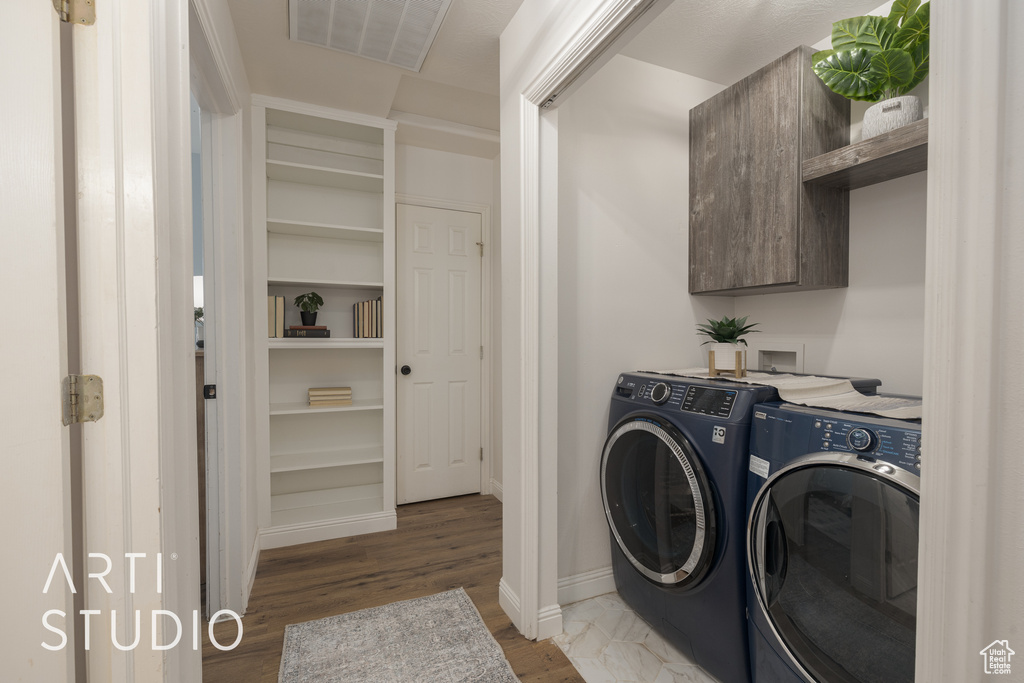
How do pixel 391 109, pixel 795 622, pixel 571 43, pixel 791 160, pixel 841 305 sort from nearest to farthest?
pixel 795 622 < pixel 571 43 < pixel 791 160 < pixel 841 305 < pixel 391 109

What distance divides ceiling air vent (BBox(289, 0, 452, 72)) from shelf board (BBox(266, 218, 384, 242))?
35.4 inches

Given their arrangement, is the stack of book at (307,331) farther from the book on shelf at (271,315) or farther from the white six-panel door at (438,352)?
the white six-panel door at (438,352)

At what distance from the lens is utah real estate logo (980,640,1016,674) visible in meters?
0.47

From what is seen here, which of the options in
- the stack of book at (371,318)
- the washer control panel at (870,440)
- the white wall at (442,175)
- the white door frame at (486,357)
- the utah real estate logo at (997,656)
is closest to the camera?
the utah real estate logo at (997,656)

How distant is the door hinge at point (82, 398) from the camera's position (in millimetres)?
856

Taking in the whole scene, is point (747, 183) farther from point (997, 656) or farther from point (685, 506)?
point (997, 656)

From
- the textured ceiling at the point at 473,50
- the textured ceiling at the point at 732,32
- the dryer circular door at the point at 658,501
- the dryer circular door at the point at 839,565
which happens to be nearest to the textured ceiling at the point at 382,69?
the textured ceiling at the point at 473,50

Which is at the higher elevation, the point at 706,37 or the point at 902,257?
the point at 706,37

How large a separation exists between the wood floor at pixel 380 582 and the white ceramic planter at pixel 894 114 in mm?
2188

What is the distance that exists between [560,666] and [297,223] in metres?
2.49

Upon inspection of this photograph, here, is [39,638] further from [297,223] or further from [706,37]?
[706,37]

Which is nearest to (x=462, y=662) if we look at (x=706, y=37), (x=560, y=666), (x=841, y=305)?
(x=560, y=666)

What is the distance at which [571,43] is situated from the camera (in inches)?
57.2

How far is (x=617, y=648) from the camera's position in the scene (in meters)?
1.71
